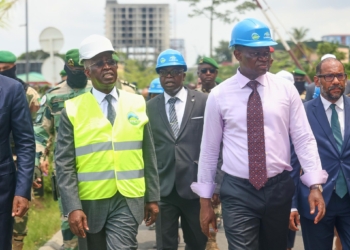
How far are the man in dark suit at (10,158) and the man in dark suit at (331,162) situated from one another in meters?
2.14

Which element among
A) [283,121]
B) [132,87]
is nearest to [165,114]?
[283,121]

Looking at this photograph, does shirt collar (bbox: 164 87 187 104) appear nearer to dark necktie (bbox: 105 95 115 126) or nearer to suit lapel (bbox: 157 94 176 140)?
suit lapel (bbox: 157 94 176 140)

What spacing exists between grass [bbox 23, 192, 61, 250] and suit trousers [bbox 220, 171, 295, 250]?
15.1 ft

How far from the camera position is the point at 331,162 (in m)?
6.07

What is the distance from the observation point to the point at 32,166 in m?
5.38

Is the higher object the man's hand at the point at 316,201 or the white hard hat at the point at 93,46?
the white hard hat at the point at 93,46

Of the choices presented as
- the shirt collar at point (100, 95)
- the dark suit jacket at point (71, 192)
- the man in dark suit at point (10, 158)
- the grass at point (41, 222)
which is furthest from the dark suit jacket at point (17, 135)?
the grass at point (41, 222)

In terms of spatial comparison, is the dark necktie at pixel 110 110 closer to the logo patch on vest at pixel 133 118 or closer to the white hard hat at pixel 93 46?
the logo patch on vest at pixel 133 118

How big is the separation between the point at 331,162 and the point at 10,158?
260cm

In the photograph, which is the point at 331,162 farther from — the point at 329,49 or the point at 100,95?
the point at 329,49

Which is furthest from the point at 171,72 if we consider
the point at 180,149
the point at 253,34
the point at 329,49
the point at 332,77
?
A: the point at 329,49

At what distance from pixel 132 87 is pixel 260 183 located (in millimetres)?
5656

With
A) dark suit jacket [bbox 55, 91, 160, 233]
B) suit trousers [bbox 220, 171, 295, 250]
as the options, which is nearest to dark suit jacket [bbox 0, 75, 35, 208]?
dark suit jacket [bbox 55, 91, 160, 233]

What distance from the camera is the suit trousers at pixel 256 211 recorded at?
530 centimetres
